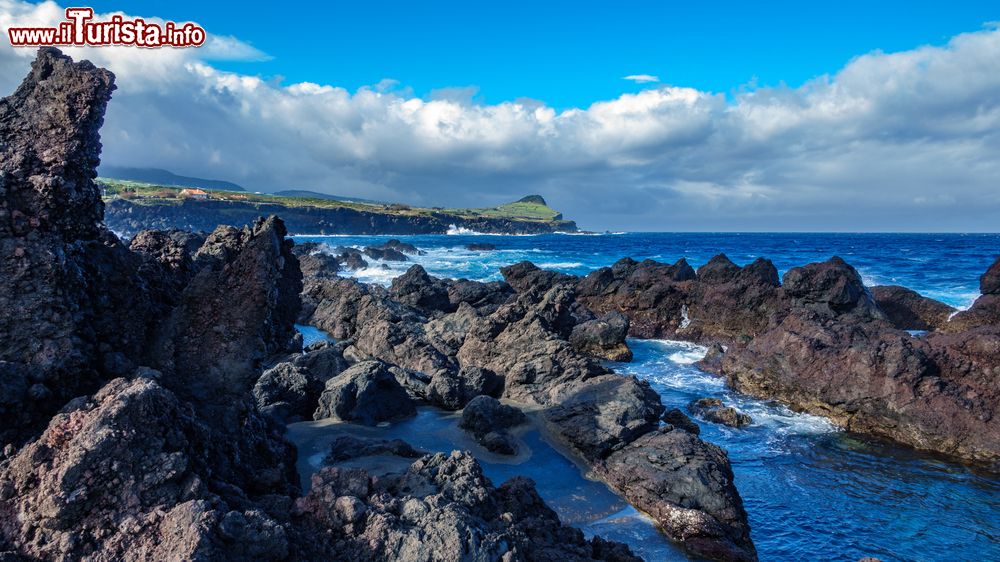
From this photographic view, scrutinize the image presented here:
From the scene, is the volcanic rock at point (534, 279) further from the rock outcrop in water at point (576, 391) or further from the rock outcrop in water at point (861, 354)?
the rock outcrop in water at point (576, 391)

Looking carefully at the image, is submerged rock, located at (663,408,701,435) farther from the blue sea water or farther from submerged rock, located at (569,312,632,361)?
submerged rock, located at (569,312,632,361)

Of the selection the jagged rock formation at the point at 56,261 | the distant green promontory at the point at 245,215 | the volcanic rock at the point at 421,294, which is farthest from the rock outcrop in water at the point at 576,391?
the distant green promontory at the point at 245,215

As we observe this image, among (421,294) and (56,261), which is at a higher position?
(56,261)

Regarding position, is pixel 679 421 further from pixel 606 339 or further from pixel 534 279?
pixel 534 279

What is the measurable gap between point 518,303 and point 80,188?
46.5 ft

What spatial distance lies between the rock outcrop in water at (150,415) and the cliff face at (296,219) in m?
84.6

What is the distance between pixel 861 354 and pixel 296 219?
141 m

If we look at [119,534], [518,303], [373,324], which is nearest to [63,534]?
[119,534]

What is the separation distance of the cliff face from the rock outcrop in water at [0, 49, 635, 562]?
84.6 metres

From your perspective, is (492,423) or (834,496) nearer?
(834,496)

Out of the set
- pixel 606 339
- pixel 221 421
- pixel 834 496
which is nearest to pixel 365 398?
pixel 221 421

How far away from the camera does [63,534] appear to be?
4.29m

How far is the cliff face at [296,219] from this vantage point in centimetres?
11200

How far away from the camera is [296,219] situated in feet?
469
